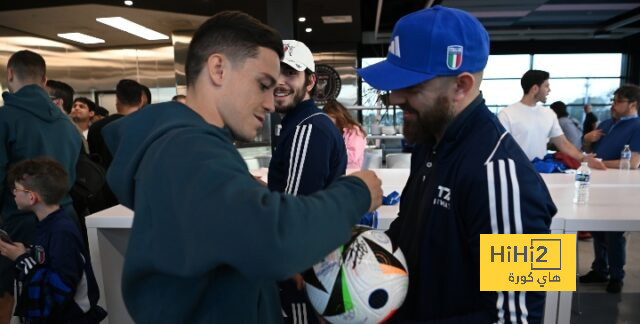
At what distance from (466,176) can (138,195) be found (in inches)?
27.6

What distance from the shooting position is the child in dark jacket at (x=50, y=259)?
206 centimetres

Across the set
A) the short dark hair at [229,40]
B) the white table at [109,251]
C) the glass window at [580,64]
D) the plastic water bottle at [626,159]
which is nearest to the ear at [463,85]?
the short dark hair at [229,40]

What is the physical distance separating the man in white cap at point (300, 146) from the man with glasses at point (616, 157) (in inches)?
129

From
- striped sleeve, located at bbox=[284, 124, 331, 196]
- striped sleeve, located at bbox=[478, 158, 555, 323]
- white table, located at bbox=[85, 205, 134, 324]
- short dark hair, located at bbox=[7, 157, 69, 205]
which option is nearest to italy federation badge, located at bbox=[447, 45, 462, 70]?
striped sleeve, located at bbox=[478, 158, 555, 323]

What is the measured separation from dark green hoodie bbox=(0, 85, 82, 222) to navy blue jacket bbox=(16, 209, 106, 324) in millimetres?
504

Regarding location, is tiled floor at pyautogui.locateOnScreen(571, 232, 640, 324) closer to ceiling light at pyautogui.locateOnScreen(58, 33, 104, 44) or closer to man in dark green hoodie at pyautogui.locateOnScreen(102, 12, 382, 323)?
man in dark green hoodie at pyautogui.locateOnScreen(102, 12, 382, 323)

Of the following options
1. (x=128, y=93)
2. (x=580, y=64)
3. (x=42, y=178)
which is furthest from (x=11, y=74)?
(x=580, y=64)

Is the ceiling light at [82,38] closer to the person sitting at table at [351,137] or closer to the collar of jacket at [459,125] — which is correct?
the person sitting at table at [351,137]

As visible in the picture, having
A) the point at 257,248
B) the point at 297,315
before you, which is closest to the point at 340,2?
the point at 297,315

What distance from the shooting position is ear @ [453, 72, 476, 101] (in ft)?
3.38

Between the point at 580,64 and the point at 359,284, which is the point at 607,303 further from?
the point at 580,64

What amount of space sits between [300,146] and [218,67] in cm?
94

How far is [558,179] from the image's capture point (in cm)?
349

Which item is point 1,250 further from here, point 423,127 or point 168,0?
point 168,0
